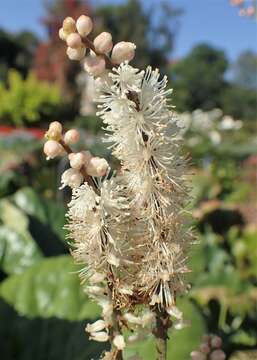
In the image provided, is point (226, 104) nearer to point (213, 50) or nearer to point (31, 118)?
point (213, 50)

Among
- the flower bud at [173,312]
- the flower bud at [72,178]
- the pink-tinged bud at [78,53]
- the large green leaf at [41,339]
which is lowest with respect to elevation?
the large green leaf at [41,339]

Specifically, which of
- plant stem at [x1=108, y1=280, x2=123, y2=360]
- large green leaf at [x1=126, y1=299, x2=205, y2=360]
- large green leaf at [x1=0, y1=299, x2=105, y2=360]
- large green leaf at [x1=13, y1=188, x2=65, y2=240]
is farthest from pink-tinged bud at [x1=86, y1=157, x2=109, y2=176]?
large green leaf at [x1=13, y1=188, x2=65, y2=240]

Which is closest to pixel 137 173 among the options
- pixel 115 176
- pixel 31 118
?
pixel 115 176

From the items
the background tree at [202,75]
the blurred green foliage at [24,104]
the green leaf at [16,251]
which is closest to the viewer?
the green leaf at [16,251]

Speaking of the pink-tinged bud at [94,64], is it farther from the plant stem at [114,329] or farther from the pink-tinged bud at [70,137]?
the plant stem at [114,329]

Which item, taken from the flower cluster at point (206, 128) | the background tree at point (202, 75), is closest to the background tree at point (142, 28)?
the background tree at point (202, 75)

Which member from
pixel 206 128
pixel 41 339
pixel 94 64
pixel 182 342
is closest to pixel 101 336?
pixel 94 64

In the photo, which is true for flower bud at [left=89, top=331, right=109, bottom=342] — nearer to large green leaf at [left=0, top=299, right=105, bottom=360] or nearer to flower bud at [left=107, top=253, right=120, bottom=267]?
flower bud at [left=107, top=253, right=120, bottom=267]

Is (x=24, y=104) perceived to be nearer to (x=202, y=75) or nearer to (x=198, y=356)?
(x=198, y=356)
